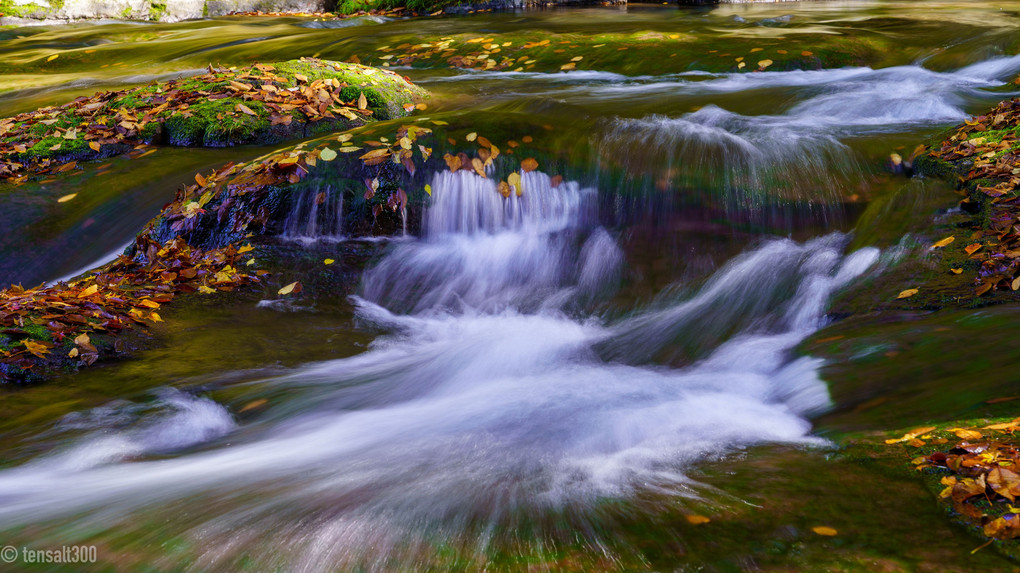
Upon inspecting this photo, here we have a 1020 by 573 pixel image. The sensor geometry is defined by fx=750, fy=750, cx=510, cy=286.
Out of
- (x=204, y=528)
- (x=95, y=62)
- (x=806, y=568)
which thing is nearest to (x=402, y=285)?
(x=204, y=528)

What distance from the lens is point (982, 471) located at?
8.13ft

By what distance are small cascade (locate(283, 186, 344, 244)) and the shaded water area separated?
0.02 meters

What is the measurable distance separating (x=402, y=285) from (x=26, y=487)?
2758 mm

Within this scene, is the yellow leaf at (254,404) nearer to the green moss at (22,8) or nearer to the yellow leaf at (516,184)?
the yellow leaf at (516,184)

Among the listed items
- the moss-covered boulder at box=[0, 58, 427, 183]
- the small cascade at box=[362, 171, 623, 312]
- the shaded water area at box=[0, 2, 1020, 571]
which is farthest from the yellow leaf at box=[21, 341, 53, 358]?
the moss-covered boulder at box=[0, 58, 427, 183]

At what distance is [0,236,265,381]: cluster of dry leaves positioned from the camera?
4160 mm

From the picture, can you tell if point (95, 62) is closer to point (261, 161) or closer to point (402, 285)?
point (261, 161)

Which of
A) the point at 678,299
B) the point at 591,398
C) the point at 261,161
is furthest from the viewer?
the point at 261,161

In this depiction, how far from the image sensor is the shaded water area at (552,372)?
251 cm

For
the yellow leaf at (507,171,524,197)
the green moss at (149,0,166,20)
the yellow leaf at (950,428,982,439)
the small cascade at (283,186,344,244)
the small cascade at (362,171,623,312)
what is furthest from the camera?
the green moss at (149,0,166,20)

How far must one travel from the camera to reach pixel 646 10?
1563cm

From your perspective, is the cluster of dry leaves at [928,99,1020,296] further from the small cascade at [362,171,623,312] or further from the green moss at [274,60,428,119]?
the green moss at [274,60,428,119]

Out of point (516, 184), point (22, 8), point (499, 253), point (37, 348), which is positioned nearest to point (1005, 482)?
point (499, 253)
